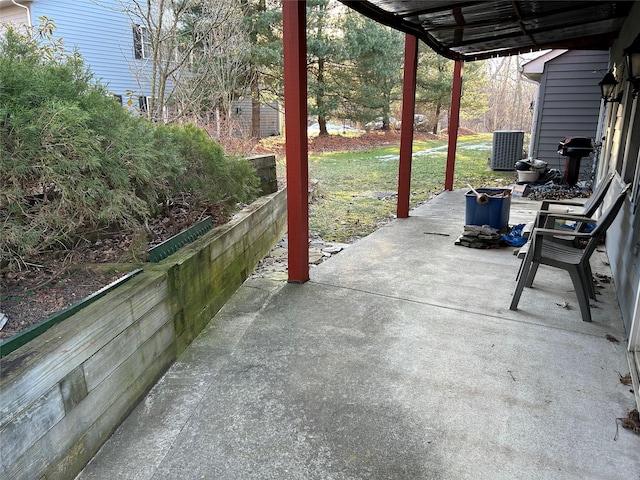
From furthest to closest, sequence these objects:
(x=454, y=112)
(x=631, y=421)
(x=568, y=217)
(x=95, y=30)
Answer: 1. (x=95, y=30)
2. (x=454, y=112)
3. (x=568, y=217)
4. (x=631, y=421)

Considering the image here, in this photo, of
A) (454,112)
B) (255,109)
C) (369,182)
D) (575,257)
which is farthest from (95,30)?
(575,257)

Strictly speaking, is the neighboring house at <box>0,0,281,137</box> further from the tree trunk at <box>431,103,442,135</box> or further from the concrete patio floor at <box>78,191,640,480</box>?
the tree trunk at <box>431,103,442,135</box>

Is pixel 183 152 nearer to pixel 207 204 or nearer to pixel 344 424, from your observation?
pixel 207 204

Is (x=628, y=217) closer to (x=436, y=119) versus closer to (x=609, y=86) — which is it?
(x=609, y=86)

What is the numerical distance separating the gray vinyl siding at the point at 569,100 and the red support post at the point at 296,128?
797cm

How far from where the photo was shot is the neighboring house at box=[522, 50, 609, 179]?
8742mm

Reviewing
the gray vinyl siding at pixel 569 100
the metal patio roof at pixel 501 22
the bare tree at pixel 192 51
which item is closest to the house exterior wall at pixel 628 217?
the metal patio roof at pixel 501 22

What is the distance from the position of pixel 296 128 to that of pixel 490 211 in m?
2.71

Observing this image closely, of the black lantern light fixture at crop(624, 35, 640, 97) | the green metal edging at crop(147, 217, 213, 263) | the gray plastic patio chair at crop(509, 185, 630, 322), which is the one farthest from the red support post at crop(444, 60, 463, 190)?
the green metal edging at crop(147, 217, 213, 263)

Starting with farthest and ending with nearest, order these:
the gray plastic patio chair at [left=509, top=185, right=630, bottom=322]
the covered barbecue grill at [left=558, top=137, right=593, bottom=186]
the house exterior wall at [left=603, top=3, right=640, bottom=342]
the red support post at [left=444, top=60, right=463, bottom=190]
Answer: the covered barbecue grill at [left=558, top=137, right=593, bottom=186]
the red support post at [left=444, top=60, right=463, bottom=190]
the gray plastic patio chair at [left=509, top=185, right=630, bottom=322]
the house exterior wall at [left=603, top=3, right=640, bottom=342]

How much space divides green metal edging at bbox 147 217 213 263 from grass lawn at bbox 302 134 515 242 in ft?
7.86

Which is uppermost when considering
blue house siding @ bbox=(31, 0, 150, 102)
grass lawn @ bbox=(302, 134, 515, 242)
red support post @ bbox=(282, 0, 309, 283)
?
blue house siding @ bbox=(31, 0, 150, 102)

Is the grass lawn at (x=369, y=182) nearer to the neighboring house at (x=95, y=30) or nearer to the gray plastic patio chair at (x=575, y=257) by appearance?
the gray plastic patio chair at (x=575, y=257)

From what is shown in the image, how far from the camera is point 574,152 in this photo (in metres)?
7.65
